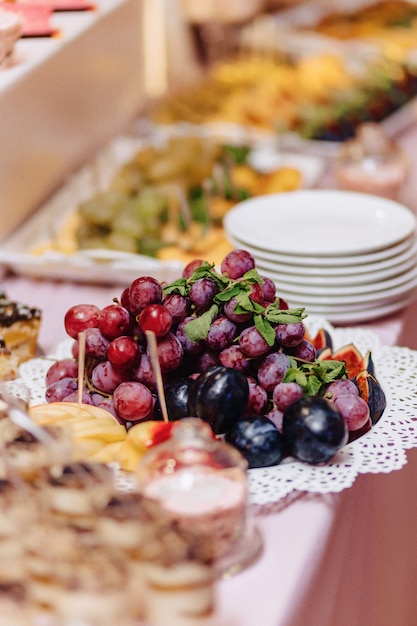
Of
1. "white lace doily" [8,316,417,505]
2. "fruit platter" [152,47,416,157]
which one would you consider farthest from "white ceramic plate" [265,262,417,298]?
"fruit platter" [152,47,416,157]

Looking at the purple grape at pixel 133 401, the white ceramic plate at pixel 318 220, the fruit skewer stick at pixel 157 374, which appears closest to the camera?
the fruit skewer stick at pixel 157 374

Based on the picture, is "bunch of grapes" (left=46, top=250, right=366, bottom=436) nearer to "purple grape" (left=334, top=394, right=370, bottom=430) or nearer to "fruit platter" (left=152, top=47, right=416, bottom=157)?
"purple grape" (left=334, top=394, right=370, bottom=430)

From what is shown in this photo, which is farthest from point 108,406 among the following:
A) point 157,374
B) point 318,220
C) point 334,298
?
point 318,220

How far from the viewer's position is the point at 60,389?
1.05 meters

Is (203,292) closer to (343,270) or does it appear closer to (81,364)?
(81,364)

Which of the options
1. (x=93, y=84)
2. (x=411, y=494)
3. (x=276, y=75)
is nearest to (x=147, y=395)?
(x=411, y=494)

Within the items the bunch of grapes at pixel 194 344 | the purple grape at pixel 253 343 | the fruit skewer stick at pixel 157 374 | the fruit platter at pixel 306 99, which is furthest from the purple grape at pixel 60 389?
the fruit platter at pixel 306 99

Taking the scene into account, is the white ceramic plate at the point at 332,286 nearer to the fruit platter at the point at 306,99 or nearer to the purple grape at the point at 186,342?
the purple grape at the point at 186,342

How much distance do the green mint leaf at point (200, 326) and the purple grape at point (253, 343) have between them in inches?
1.8

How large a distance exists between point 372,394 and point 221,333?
0.65 feet

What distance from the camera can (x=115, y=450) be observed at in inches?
37.6

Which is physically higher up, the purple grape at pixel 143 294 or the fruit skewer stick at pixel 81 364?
the purple grape at pixel 143 294

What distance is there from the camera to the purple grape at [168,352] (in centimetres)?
100

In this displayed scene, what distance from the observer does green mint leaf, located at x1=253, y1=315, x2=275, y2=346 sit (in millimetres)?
976
